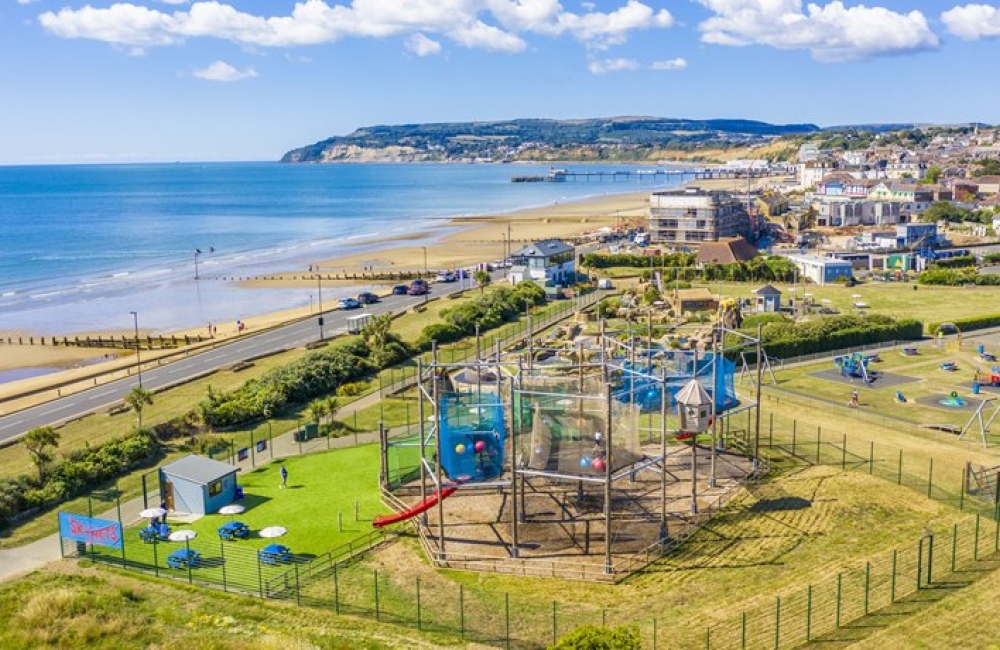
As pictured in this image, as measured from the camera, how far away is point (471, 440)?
3103 cm

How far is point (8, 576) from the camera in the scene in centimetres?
2877

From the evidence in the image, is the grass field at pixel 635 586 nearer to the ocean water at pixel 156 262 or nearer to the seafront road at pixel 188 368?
the seafront road at pixel 188 368

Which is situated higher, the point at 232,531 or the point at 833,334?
the point at 833,334

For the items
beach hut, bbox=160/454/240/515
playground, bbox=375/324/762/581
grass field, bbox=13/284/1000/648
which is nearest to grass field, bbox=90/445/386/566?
grass field, bbox=13/284/1000/648

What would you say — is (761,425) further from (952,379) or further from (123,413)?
(123,413)

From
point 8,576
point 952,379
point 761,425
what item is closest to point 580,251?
point 952,379

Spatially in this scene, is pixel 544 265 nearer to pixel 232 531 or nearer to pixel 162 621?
pixel 232 531

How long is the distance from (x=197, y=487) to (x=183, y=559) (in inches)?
202

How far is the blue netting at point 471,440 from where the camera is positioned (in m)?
31.0

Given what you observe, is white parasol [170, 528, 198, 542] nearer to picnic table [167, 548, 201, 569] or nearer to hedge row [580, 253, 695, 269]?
picnic table [167, 548, 201, 569]

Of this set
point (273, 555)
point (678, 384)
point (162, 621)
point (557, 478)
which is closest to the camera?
point (162, 621)

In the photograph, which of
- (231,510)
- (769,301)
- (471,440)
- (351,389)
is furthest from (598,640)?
(769,301)

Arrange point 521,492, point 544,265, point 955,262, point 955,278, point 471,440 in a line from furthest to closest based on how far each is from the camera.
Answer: point 955,262 → point 544,265 → point 955,278 → point 521,492 → point 471,440

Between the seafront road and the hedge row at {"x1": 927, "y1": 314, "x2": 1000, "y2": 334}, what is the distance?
44829 millimetres
